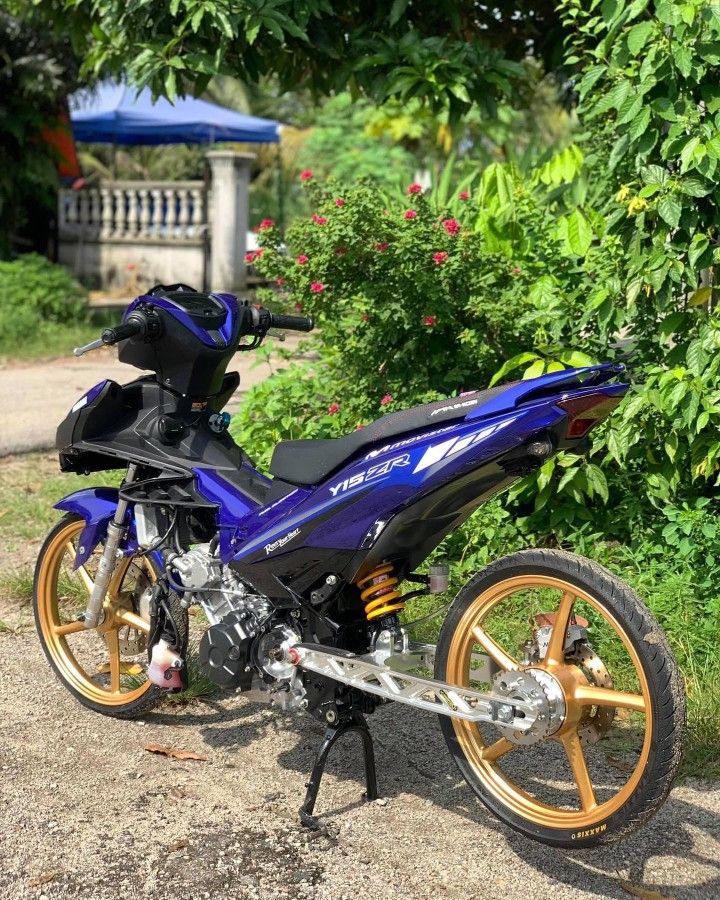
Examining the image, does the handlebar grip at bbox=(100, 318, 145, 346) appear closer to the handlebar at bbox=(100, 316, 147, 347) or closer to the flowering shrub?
the handlebar at bbox=(100, 316, 147, 347)

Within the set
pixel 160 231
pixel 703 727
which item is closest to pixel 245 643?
pixel 703 727

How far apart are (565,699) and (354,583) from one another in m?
0.70

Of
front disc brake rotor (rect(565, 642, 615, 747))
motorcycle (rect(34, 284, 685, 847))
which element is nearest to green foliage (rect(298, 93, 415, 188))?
motorcycle (rect(34, 284, 685, 847))

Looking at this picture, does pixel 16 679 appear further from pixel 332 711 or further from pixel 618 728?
pixel 618 728

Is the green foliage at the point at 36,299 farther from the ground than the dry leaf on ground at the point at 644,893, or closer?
closer

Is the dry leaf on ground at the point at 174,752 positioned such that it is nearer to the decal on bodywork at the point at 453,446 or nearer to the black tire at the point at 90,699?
the black tire at the point at 90,699

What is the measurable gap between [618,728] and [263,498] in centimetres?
148

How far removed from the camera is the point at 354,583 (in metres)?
3.46

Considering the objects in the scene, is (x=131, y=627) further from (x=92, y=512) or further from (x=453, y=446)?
(x=453, y=446)

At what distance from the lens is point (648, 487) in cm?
484

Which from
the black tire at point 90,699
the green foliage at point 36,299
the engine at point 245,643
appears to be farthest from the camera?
the green foliage at point 36,299

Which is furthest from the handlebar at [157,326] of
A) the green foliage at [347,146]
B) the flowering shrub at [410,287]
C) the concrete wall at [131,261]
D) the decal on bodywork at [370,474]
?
the green foliage at [347,146]

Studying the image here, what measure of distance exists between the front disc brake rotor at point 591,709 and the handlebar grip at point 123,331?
1.61 meters

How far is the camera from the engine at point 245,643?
3.60 m
